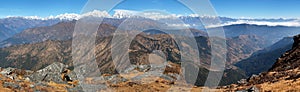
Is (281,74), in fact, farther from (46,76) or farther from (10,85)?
(10,85)

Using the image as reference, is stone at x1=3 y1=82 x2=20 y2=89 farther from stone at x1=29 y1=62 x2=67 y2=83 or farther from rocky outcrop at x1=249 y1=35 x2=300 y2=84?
rocky outcrop at x1=249 y1=35 x2=300 y2=84

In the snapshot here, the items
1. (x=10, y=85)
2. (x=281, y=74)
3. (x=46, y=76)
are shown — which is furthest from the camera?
(x=281, y=74)

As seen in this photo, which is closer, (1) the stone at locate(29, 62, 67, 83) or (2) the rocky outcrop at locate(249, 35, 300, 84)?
(1) the stone at locate(29, 62, 67, 83)

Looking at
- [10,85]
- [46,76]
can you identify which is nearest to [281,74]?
[46,76]

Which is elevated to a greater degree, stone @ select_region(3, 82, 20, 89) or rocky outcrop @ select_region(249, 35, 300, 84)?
stone @ select_region(3, 82, 20, 89)

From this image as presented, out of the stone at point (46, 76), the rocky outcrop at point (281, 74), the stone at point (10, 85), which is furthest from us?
the rocky outcrop at point (281, 74)

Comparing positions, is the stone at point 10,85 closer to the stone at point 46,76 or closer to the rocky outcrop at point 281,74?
the stone at point 46,76

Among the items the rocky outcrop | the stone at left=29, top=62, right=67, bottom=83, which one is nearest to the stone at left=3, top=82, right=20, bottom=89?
the stone at left=29, top=62, right=67, bottom=83

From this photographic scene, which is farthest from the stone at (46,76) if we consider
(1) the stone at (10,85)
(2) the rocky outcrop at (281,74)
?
(2) the rocky outcrop at (281,74)

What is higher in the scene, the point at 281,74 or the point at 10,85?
the point at 10,85

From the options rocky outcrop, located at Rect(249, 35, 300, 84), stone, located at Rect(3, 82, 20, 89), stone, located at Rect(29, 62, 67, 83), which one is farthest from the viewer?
rocky outcrop, located at Rect(249, 35, 300, 84)

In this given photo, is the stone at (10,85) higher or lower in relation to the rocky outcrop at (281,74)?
higher

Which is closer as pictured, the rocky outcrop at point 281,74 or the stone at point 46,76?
the stone at point 46,76
